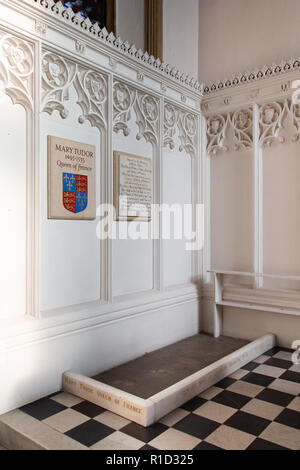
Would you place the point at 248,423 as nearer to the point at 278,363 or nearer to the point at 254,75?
the point at 278,363

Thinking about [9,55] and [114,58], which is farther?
[114,58]

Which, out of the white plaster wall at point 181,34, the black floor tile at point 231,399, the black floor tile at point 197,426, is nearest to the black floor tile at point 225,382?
the black floor tile at point 231,399

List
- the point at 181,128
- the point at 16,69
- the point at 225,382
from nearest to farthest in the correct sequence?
the point at 16,69 → the point at 225,382 → the point at 181,128

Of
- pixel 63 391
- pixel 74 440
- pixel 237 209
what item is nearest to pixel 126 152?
pixel 237 209

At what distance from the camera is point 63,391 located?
2881 millimetres

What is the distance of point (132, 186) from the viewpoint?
3.64m

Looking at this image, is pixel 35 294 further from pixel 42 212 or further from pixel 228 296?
pixel 228 296

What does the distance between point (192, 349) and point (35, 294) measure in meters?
1.74

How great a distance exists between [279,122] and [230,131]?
1.94 feet

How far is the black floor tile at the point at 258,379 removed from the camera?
3023 mm

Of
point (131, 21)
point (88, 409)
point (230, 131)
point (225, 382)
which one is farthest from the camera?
point (131, 21)

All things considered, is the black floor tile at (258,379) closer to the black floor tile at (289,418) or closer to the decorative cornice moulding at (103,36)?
the black floor tile at (289,418)

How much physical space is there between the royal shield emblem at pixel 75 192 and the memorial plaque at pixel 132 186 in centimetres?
36

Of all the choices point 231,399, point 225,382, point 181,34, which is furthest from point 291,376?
point 181,34
